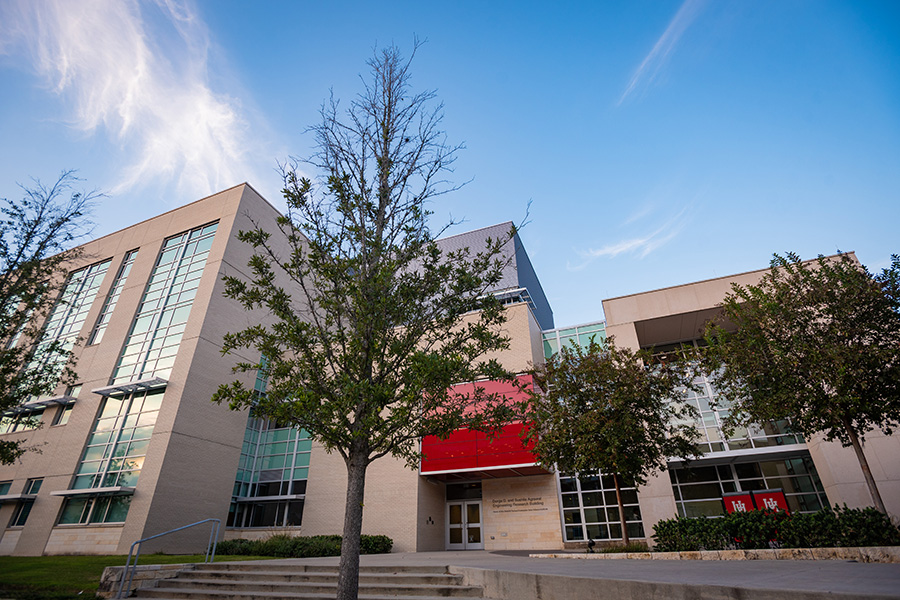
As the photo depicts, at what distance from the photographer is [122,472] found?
70.6ft

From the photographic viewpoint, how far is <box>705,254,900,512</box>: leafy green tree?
11.0 meters

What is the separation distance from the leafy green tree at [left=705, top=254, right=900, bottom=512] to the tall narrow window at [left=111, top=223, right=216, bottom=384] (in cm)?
2629

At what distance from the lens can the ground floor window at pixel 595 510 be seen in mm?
18641

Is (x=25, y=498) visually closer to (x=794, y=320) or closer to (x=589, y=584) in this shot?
(x=589, y=584)

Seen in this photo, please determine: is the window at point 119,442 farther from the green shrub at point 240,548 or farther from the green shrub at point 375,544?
the green shrub at point 375,544

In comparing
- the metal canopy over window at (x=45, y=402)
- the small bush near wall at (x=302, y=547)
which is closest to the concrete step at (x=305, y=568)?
the small bush near wall at (x=302, y=547)

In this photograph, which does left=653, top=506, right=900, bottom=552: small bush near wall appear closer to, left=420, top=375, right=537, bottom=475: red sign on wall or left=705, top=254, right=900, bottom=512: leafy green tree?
left=705, top=254, right=900, bottom=512: leafy green tree

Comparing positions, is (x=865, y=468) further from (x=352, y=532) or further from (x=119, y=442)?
(x=119, y=442)

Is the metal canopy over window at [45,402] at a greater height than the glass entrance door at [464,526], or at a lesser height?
greater

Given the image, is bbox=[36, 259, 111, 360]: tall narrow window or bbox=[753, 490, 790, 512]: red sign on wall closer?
bbox=[753, 490, 790, 512]: red sign on wall

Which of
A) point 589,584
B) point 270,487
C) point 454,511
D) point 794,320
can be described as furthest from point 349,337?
point 270,487

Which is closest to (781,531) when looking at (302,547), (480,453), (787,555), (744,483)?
(787,555)

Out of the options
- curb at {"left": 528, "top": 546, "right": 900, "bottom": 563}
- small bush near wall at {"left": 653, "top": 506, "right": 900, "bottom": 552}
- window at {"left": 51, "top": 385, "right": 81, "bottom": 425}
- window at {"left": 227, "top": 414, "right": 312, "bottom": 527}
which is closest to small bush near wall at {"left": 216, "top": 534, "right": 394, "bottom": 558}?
window at {"left": 227, "top": 414, "right": 312, "bottom": 527}

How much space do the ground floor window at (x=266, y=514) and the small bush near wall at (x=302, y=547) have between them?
3.62 m
